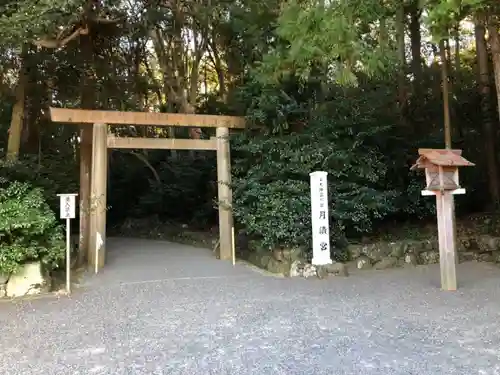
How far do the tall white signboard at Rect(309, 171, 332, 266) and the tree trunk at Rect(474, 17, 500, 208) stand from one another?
4494mm

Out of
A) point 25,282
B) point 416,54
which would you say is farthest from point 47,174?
point 416,54

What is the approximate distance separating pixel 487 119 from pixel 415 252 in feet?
12.5

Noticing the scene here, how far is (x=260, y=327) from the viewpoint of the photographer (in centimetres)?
454

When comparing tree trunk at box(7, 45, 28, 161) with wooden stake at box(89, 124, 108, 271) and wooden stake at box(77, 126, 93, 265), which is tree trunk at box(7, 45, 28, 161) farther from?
wooden stake at box(89, 124, 108, 271)

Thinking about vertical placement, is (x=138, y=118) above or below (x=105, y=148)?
above

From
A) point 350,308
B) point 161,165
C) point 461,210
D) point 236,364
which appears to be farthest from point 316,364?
point 161,165

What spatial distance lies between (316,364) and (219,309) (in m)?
2.11

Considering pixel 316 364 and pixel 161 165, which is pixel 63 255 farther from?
pixel 161 165

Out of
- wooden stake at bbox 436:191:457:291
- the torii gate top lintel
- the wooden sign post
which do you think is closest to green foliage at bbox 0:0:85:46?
the torii gate top lintel

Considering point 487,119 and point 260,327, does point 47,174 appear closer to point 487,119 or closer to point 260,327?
point 260,327

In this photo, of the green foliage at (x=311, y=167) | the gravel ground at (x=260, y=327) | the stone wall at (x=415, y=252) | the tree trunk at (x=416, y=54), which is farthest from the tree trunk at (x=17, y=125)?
the tree trunk at (x=416, y=54)

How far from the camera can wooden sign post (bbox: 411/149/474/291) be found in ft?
20.2

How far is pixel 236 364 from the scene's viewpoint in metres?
3.51

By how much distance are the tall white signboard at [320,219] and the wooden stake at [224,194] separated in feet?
7.29
